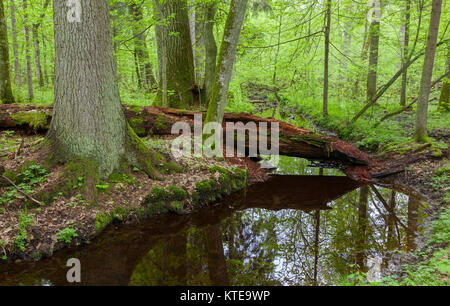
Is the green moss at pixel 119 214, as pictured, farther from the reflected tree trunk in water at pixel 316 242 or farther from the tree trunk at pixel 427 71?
the tree trunk at pixel 427 71

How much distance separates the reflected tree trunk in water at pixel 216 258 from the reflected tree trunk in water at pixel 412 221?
2.85 metres

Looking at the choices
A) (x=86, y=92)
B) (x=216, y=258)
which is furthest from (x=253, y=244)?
(x=86, y=92)

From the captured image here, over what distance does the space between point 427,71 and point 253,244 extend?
711 cm

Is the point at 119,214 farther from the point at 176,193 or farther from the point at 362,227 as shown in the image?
the point at 362,227

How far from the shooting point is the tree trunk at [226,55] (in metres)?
6.27

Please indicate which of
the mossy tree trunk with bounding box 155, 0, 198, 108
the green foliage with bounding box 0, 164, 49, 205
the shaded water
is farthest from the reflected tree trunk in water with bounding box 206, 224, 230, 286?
the mossy tree trunk with bounding box 155, 0, 198, 108

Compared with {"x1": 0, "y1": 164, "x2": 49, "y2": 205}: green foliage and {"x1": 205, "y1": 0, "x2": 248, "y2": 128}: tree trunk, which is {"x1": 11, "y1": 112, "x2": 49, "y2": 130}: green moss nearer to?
{"x1": 0, "y1": 164, "x2": 49, "y2": 205}: green foliage

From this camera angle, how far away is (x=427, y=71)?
760 cm

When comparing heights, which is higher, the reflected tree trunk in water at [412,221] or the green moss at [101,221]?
the green moss at [101,221]

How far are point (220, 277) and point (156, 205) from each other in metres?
2.20

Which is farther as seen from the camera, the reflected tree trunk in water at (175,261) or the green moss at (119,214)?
the green moss at (119,214)

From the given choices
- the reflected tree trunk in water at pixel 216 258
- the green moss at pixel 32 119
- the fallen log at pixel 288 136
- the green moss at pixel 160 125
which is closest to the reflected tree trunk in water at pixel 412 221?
the fallen log at pixel 288 136

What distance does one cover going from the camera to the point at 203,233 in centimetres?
475
